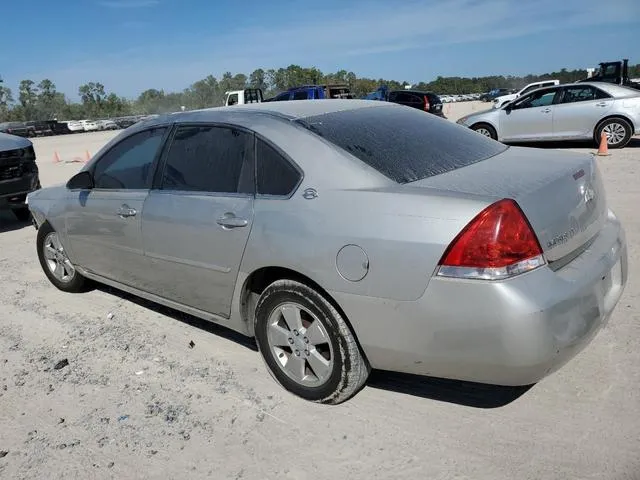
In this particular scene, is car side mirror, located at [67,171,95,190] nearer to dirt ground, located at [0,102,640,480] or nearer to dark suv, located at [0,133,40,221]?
dirt ground, located at [0,102,640,480]

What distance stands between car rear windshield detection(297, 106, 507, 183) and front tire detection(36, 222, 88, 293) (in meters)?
2.90

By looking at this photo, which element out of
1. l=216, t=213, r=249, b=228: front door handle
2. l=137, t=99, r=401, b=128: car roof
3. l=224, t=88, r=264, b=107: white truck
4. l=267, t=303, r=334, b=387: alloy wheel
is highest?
l=224, t=88, r=264, b=107: white truck

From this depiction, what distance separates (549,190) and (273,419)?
1.82m

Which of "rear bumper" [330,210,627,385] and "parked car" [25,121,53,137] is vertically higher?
"parked car" [25,121,53,137]

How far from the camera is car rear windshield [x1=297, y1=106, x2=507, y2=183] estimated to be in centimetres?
300

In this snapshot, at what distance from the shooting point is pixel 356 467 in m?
2.57

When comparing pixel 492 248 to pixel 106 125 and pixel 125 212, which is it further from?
pixel 106 125

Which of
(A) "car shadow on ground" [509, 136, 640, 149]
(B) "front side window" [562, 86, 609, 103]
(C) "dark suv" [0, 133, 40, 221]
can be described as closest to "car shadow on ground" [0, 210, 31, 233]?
(C) "dark suv" [0, 133, 40, 221]

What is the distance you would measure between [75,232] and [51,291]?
1.03 metres

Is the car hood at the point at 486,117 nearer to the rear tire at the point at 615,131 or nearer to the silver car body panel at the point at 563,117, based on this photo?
the silver car body panel at the point at 563,117

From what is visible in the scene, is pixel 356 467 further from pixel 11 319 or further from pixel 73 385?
pixel 11 319

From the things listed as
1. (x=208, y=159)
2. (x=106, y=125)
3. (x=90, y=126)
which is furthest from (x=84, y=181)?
(x=106, y=125)

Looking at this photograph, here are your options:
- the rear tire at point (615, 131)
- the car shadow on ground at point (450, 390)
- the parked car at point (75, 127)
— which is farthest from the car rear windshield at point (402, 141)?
the parked car at point (75, 127)

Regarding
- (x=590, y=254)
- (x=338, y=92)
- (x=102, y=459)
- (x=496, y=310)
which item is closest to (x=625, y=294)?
(x=590, y=254)
